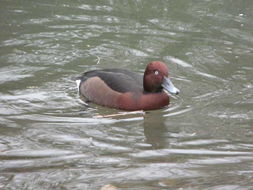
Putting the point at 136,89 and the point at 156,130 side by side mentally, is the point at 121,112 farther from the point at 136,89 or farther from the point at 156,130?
the point at 156,130

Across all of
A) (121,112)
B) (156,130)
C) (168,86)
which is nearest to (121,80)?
(121,112)

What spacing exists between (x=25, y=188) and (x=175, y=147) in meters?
2.34

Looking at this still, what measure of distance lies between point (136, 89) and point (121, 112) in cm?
44

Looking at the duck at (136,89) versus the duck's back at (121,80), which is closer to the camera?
the duck at (136,89)

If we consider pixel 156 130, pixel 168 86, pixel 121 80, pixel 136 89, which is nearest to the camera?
pixel 156 130

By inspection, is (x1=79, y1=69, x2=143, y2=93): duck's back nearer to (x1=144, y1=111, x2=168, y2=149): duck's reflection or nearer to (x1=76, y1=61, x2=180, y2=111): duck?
(x1=76, y1=61, x2=180, y2=111): duck

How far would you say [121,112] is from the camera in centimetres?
902

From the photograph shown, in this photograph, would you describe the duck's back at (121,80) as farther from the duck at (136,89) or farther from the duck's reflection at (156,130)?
the duck's reflection at (156,130)

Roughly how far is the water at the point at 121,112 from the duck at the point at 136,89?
163mm

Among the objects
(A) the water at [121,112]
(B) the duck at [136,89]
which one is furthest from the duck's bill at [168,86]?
(A) the water at [121,112]

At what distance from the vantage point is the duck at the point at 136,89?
9039 mm

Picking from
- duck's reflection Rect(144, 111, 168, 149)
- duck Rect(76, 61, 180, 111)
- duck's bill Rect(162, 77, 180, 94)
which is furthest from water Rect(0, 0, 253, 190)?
duck's bill Rect(162, 77, 180, 94)

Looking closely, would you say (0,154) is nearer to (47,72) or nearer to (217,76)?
(47,72)

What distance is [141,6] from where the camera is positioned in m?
14.3
